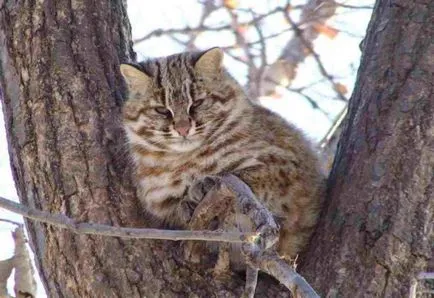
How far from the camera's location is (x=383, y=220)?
140 inches

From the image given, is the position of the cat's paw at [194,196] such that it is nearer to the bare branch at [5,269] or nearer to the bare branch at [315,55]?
the bare branch at [5,269]

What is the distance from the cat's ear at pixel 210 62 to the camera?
439 cm

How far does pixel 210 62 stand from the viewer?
174 inches

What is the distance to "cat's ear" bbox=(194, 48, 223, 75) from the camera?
439cm

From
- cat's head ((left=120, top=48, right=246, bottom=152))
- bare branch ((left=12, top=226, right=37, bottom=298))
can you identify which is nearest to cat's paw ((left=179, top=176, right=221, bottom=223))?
cat's head ((left=120, top=48, right=246, bottom=152))

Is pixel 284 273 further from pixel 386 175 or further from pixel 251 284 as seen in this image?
pixel 386 175

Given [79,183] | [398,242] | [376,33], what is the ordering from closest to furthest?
[398,242]
[79,183]
[376,33]

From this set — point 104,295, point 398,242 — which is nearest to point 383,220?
point 398,242

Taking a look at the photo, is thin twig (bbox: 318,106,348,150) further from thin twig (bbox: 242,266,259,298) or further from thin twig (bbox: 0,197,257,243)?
thin twig (bbox: 0,197,257,243)

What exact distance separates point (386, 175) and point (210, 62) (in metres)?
1.15

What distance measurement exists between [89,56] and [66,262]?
3.39ft

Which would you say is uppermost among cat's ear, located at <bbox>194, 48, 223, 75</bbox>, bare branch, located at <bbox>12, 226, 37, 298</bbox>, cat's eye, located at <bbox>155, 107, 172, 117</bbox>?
cat's ear, located at <bbox>194, 48, 223, 75</bbox>

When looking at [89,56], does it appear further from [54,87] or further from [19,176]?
[19,176]

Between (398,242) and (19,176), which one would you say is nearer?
(398,242)
